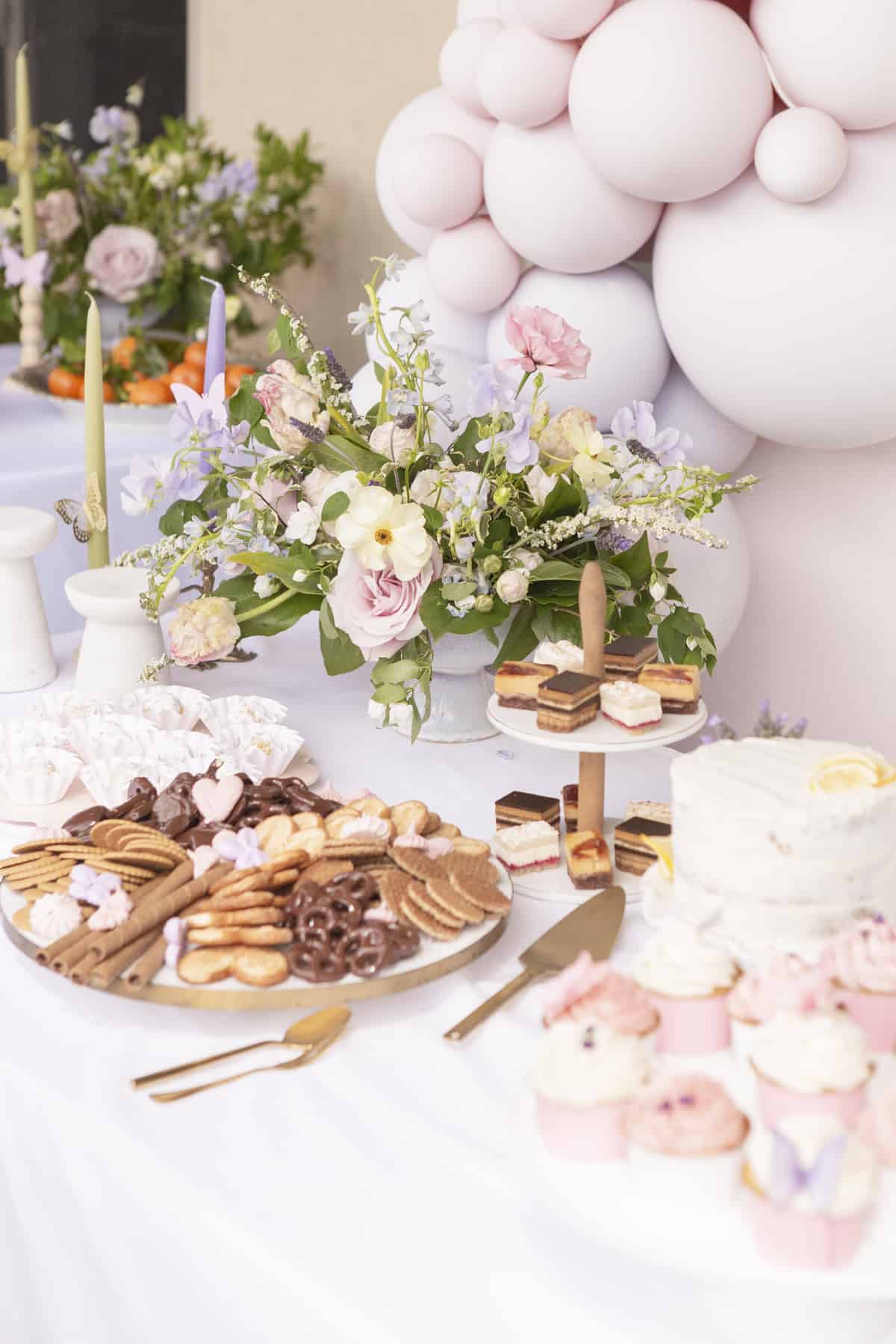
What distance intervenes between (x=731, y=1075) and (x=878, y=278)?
2.99 feet

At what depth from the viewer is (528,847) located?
1.03 meters

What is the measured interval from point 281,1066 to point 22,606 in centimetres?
75

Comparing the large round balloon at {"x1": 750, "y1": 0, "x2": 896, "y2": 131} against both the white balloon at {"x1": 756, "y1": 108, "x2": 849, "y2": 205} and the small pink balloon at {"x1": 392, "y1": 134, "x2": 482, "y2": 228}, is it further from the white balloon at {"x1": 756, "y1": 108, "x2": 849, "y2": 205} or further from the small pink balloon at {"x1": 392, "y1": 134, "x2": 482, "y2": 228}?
the small pink balloon at {"x1": 392, "y1": 134, "x2": 482, "y2": 228}

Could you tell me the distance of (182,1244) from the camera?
72cm

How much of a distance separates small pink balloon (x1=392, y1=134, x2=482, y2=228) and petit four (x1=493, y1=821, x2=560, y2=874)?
82 centimetres

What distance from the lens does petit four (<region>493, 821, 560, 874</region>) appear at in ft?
3.37

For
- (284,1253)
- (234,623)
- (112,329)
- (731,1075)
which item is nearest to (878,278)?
(234,623)

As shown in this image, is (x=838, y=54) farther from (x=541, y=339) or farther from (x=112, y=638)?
(x=112, y=638)

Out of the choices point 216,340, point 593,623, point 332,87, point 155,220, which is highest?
point 332,87

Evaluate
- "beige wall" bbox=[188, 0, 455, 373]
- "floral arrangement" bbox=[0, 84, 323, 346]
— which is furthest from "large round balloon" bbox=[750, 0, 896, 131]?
"floral arrangement" bbox=[0, 84, 323, 346]

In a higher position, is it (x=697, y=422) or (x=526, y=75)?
(x=526, y=75)

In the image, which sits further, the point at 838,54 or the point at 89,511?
the point at 89,511

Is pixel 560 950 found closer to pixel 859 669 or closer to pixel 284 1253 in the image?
pixel 284 1253

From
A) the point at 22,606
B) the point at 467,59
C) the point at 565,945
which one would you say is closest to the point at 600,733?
the point at 565,945
